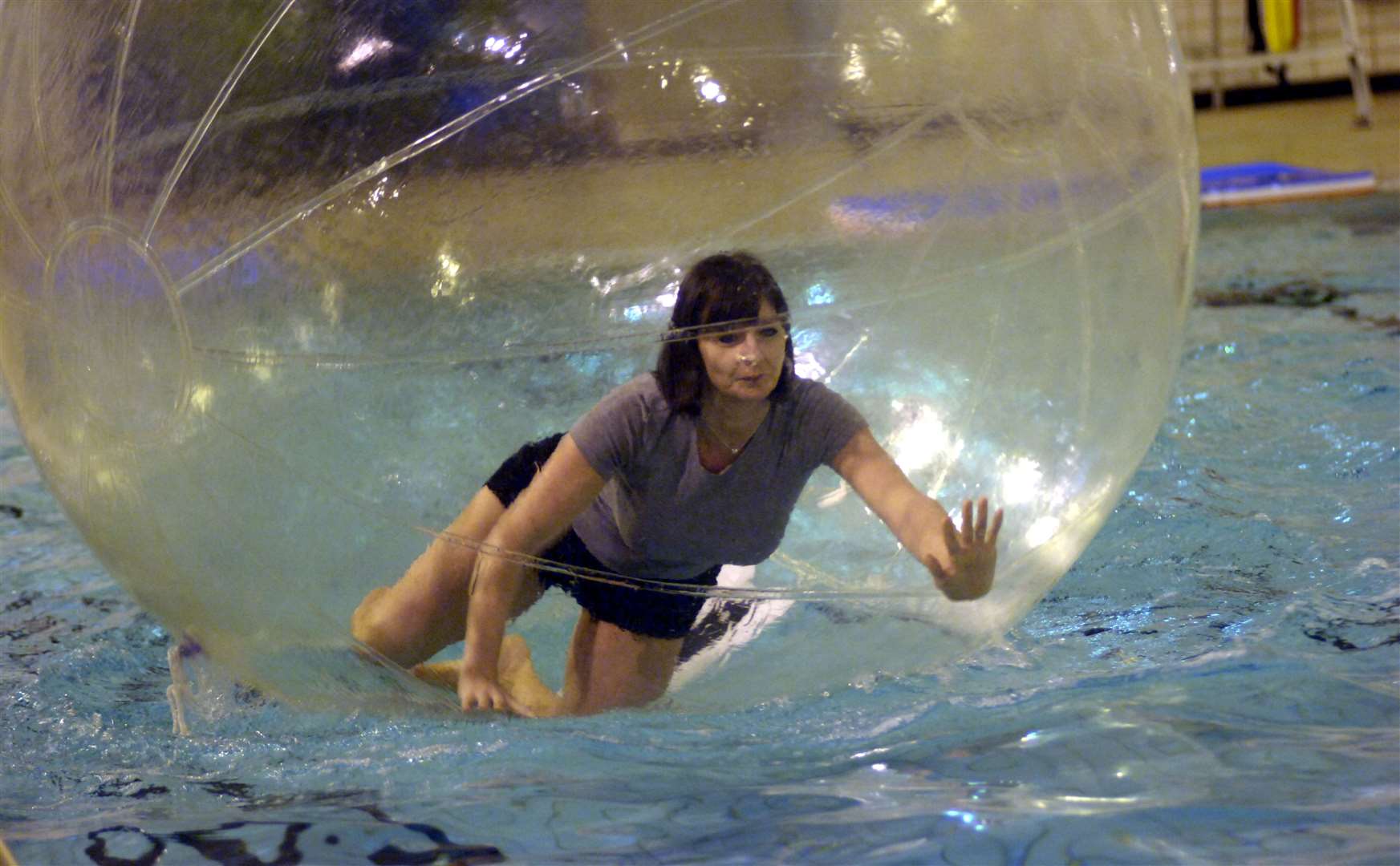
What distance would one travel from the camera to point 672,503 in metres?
1.86

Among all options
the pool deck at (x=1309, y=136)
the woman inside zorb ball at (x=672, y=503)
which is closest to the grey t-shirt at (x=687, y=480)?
the woman inside zorb ball at (x=672, y=503)

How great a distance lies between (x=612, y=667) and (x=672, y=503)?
0.29 metres

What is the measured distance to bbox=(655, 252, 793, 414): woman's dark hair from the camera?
1732 mm

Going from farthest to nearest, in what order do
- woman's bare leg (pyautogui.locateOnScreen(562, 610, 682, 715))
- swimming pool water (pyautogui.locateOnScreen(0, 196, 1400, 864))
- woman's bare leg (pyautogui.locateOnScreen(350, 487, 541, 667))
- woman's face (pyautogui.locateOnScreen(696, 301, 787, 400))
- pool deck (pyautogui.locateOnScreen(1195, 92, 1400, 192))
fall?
pool deck (pyautogui.locateOnScreen(1195, 92, 1400, 192)) < woman's bare leg (pyautogui.locateOnScreen(562, 610, 682, 715)) < woman's bare leg (pyautogui.locateOnScreen(350, 487, 541, 667)) < woman's face (pyautogui.locateOnScreen(696, 301, 787, 400)) < swimming pool water (pyautogui.locateOnScreen(0, 196, 1400, 864))

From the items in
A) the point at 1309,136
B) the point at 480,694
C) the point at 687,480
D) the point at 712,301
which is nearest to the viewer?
the point at 712,301

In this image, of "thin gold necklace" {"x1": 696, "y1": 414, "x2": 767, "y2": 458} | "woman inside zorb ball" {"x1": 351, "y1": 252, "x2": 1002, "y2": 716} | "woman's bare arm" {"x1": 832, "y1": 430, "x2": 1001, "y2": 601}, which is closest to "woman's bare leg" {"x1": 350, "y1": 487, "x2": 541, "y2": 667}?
"woman inside zorb ball" {"x1": 351, "y1": 252, "x2": 1002, "y2": 716}

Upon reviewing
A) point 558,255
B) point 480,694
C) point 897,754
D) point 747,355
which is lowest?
point 897,754

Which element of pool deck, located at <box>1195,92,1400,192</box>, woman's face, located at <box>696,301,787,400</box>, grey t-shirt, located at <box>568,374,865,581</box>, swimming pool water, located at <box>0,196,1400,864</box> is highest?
pool deck, located at <box>1195,92,1400,192</box>

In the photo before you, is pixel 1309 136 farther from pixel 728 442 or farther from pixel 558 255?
pixel 558 255

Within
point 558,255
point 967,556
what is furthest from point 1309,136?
point 558,255

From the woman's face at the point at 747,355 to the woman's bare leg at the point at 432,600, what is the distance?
1.08ft

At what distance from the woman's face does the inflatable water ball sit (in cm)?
3

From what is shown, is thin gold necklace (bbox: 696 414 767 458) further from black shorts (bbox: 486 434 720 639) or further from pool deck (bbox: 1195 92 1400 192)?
pool deck (bbox: 1195 92 1400 192)

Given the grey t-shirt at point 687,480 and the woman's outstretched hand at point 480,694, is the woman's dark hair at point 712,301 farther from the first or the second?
the woman's outstretched hand at point 480,694
